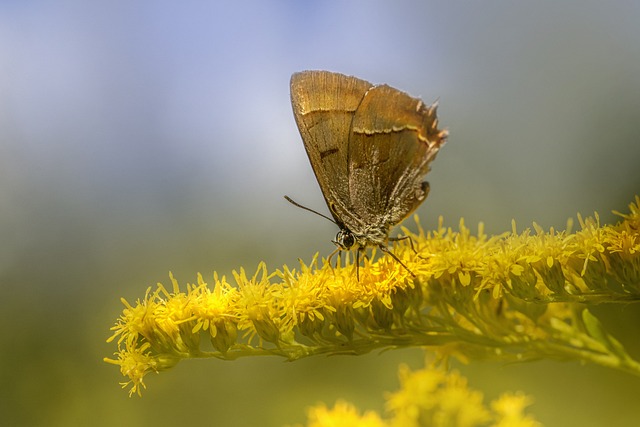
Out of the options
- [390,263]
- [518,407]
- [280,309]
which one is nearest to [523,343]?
[518,407]

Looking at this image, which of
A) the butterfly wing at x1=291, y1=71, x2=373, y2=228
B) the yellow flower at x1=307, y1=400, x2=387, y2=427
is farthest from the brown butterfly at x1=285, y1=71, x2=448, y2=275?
the yellow flower at x1=307, y1=400, x2=387, y2=427

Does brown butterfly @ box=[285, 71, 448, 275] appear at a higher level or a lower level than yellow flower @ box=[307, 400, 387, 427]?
higher

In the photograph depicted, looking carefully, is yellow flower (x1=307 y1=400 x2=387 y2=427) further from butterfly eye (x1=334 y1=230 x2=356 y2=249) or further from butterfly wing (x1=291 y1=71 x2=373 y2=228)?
butterfly wing (x1=291 y1=71 x2=373 y2=228)

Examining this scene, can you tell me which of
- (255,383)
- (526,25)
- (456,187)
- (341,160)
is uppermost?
(526,25)

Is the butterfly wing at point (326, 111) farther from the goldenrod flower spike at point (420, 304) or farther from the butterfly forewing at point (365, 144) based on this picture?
the goldenrod flower spike at point (420, 304)

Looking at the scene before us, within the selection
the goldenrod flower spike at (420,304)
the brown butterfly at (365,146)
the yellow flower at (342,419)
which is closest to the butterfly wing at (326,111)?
the brown butterfly at (365,146)

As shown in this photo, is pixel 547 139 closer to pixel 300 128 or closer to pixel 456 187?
pixel 456 187
